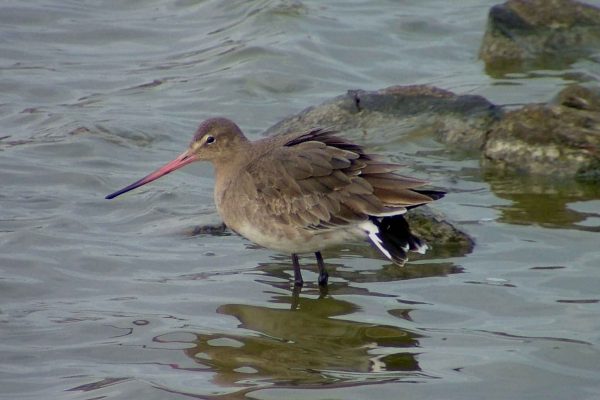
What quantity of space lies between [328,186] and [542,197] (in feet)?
8.30

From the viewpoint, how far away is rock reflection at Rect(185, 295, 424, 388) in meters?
6.88

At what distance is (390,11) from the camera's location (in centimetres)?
1683

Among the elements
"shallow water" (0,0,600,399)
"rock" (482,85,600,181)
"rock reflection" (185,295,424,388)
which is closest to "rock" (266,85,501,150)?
"shallow water" (0,0,600,399)

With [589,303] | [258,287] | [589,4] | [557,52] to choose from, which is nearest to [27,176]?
[258,287]

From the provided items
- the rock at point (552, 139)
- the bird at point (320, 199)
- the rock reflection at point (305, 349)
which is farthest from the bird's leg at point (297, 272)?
the rock at point (552, 139)

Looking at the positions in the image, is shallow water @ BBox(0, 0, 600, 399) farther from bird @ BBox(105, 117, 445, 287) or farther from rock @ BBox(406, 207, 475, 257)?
bird @ BBox(105, 117, 445, 287)

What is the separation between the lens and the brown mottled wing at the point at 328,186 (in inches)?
324

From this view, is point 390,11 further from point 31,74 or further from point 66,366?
point 66,366

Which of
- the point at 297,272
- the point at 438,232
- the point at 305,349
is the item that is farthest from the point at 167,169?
the point at 305,349

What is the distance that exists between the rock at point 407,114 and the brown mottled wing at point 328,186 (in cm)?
327

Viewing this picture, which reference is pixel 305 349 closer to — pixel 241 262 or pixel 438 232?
pixel 241 262

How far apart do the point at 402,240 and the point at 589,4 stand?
8.07 metres

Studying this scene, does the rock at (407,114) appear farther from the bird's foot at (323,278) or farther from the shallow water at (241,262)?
the bird's foot at (323,278)

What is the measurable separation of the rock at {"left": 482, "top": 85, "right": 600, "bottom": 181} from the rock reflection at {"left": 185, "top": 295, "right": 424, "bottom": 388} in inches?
128
